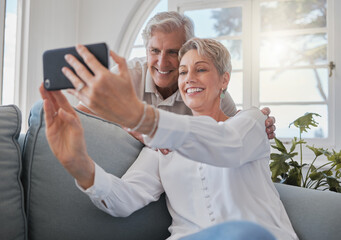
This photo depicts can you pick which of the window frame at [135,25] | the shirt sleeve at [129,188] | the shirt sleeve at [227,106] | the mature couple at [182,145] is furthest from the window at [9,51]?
the shirt sleeve at [129,188]

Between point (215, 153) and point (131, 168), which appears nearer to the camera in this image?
point (215, 153)

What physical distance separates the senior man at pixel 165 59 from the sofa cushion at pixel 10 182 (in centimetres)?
48

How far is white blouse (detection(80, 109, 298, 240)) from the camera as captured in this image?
106 cm

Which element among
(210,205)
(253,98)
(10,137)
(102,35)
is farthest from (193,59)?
(102,35)

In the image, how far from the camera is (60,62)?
865 mm

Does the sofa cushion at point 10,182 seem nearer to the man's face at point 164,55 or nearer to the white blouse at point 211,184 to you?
the white blouse at point 211,184

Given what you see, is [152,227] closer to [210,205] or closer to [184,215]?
[184,215]

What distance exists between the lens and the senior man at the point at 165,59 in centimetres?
180

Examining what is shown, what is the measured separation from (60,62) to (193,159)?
39cm

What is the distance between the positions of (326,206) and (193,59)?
696mm

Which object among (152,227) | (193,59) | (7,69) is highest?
(7,69)

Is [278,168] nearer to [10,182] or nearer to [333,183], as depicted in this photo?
[333,183]

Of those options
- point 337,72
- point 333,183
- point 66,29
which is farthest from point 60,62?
point 66,29

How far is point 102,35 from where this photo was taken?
4250 millimetres
